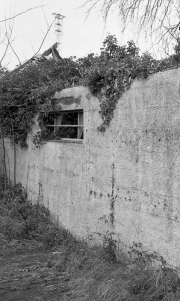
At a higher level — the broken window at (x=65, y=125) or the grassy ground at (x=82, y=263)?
the broken window at (x=65, y=125)

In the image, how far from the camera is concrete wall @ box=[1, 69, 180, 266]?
12.0ft

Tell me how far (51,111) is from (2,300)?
3.85m

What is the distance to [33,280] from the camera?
14.1ft

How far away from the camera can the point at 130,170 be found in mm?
4320

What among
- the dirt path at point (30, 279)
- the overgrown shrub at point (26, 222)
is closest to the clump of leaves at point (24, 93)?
the overgrown shrub at point (26, 222)

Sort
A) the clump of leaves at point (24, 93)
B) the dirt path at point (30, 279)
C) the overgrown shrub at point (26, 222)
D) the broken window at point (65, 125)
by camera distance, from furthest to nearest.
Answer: the clump of leaves at point (24, 93), the broken window at point (65, 125), the overgrown shrub at point (26, 222), the dirt path at point (30, 279)

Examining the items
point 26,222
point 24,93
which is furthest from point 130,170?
point 24,93

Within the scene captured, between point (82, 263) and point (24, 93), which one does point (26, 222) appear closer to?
point (82, 263)

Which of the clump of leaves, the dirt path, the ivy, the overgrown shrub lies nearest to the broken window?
the ivy

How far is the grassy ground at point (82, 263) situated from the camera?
342 centimetres

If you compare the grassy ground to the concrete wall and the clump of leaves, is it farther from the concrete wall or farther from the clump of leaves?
the clump of leaves

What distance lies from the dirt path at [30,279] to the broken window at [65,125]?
2.18 metres

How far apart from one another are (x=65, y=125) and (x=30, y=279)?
2.93 m

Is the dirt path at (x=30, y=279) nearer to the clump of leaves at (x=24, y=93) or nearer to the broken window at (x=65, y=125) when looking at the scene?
the broken window at (x=65, y=125)
